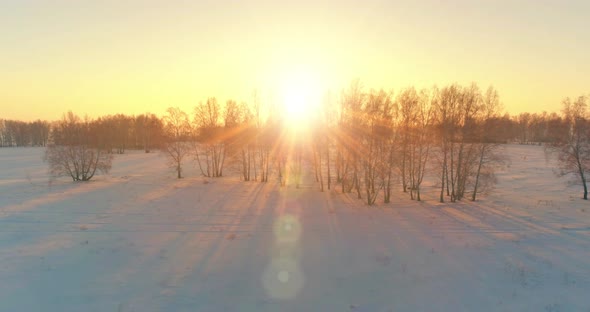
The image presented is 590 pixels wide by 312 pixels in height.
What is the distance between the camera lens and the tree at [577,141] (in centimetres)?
2862

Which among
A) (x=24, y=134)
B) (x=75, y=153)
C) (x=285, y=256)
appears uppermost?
(x=24, y=134)

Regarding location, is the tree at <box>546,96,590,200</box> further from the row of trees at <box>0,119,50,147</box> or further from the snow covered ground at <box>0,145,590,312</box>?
the row of trees at <box>0,119,50,147</box>

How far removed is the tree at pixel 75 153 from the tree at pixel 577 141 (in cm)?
5008

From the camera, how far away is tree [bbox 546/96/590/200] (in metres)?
28.6

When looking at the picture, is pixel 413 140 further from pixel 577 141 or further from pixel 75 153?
pixel 75 153

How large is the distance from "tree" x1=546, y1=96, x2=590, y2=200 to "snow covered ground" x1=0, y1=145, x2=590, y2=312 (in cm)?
698

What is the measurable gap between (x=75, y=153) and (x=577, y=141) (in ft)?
172

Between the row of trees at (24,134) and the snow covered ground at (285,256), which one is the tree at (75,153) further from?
the row of trees at (24,134)

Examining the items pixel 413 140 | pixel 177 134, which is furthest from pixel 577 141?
pixel 177 134

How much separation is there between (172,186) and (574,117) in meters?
41.5

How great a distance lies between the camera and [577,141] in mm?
29344

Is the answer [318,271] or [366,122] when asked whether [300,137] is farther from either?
[318,271]

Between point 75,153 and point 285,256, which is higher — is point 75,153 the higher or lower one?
Result: the higher one

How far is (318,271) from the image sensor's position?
12234mm
